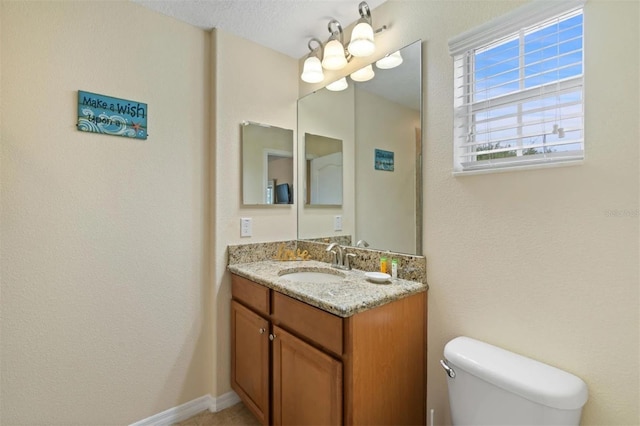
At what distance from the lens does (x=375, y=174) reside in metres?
1.77

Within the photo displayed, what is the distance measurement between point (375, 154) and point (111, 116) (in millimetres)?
1413

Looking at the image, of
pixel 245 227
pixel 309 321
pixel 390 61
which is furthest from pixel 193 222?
pixel 390 61

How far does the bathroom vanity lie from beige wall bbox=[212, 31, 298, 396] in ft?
0.95

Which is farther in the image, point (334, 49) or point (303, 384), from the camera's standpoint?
point (334, 49)

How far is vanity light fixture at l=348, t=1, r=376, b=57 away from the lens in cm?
159

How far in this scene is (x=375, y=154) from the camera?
5.82 ft

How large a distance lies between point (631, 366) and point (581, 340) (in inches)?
5.0

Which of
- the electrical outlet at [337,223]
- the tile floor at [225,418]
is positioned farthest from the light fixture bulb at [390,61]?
the tile floor at [225,418]

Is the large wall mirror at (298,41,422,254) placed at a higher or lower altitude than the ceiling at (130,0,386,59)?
lower

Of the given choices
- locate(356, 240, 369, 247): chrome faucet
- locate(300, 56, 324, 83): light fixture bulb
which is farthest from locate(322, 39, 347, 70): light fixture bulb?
locate(356, 240, 369, 247): chrome faucet

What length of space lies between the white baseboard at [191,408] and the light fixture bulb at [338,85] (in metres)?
2.03

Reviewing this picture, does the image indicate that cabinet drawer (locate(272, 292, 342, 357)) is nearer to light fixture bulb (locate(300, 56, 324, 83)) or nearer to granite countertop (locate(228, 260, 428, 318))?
granite countertop (locate(228, 260, 428, 318))

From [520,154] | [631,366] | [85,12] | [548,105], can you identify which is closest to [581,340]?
[631,366]

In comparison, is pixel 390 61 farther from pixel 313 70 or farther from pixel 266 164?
pixel 266 164
